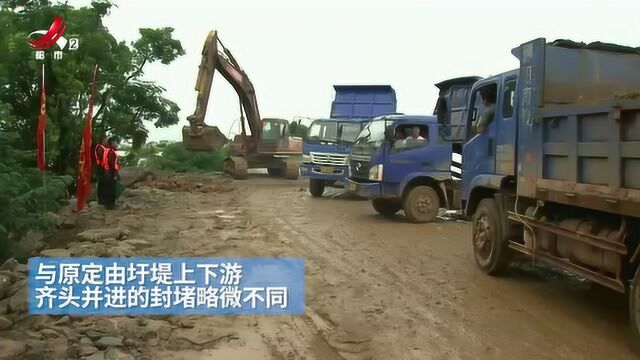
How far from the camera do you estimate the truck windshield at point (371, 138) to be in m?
12.1

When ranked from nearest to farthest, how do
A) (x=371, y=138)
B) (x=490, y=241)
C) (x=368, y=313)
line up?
(x=368, y=313)
(x=490, y=241)
(x=371, y=138)

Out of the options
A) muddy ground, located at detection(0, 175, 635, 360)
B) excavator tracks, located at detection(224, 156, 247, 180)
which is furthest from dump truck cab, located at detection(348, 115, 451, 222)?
excavator tracks, located at detection(224, 156, 247, 180)

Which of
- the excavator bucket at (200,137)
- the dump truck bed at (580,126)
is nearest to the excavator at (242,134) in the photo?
the excavator bucket at (200,137)

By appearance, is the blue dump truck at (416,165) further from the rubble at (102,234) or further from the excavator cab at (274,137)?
the excavator cab at (274,137)

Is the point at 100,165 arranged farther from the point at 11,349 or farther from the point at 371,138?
the point at 11,349

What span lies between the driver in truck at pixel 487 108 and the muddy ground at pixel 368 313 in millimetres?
1827

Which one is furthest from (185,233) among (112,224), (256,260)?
Result: (256,260)

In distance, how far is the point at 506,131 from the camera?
6773mm

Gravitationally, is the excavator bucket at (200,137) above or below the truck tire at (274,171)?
above

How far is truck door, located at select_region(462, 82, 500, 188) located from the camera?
720cm

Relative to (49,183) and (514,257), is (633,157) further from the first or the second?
(49,183)
